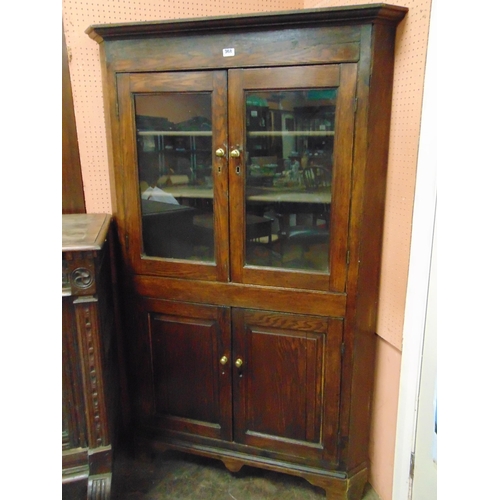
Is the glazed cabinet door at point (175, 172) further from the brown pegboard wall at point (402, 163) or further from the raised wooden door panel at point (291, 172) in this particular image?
the brown pegboard wall at point (402, 163)

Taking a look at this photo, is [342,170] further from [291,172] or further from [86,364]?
[86,364]

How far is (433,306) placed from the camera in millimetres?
1241

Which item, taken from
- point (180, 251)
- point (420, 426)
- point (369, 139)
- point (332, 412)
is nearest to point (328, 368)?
point (332, 412)

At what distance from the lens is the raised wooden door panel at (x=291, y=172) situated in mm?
1300

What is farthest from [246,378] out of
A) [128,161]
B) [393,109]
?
[393,109]

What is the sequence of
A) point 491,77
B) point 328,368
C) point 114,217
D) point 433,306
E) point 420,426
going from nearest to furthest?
point 491,77 < point 433,306 < point 420,426 < point 328,368 < point 114,217

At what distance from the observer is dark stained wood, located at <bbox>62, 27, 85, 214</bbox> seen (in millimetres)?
1680

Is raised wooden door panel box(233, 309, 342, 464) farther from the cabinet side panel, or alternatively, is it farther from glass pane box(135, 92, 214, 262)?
glass pane box(135, 92, 214, 262)

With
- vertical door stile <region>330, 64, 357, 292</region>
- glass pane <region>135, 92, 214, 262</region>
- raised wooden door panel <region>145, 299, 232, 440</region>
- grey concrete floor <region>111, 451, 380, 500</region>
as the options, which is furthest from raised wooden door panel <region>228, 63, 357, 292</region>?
grey concrete floor <region>111, 451, 380, 500</region>

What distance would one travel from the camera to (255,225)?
1.48 m

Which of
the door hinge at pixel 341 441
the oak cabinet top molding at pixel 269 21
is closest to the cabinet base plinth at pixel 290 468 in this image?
the door hinge at pixel 341 441

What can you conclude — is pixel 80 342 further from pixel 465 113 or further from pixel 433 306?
pixel 465 113

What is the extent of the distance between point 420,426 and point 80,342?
1.16m

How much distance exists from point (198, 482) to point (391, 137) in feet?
5.08
